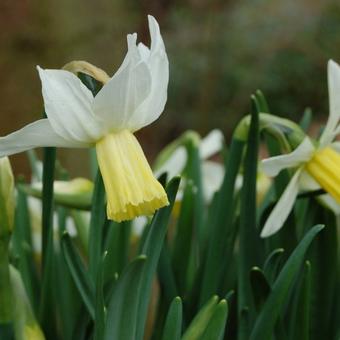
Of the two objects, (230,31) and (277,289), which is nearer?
(277,289)

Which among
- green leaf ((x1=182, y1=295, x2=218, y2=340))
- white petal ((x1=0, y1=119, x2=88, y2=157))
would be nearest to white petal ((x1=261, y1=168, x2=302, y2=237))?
green leaf ((x1=182, y1=295, x2=218, y2=340))

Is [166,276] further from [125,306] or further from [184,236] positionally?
[125,306]

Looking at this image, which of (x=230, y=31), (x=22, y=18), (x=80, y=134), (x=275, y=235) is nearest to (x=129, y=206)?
(x=80, y=134)

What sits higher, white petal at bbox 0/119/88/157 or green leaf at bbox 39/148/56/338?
white petal at bbox 0/119/88/157

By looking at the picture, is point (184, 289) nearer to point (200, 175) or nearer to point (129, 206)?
point (200, 175)

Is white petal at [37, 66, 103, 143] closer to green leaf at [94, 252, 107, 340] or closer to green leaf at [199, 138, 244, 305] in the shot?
Answer: green leaf at [94, 252, 107, 340]

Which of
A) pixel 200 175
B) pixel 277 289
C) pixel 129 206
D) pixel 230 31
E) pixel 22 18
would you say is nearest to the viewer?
pixel 129 206

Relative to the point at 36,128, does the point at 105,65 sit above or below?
below

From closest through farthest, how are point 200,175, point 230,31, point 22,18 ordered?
point 200,175 < point 22,18 < point 230,31

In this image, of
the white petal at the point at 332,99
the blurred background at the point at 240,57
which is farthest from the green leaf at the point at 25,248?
the blurred background at the point at 240,57
